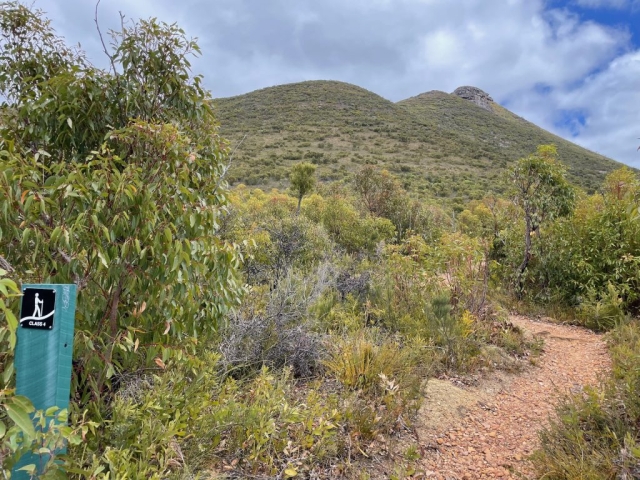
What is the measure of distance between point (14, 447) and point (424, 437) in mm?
3036

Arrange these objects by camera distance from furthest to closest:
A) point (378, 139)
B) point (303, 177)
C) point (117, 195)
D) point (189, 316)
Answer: point (378, 139) < point (303, 177) < point (189, 316) < point (117, 195)

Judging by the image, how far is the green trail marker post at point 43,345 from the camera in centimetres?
152

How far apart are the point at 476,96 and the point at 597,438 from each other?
8120cm

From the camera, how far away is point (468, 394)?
4137mm

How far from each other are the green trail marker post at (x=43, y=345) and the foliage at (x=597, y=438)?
296 cm

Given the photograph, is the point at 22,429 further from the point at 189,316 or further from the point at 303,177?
the point at 303,177

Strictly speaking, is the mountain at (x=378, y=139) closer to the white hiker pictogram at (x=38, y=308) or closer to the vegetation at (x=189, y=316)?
the vegetation at (x=189, y=316)

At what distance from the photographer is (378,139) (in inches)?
1719

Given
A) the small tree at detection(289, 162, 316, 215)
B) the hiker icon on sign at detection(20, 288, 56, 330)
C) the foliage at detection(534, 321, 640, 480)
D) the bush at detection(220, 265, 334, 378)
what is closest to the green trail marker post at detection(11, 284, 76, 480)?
the hiker icon on sign at detection(20, 288, 56, 330)

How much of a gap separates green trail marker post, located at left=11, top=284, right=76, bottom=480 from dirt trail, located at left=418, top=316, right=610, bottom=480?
2.61 meters

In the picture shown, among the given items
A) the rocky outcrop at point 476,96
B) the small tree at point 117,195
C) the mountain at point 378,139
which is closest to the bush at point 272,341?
the small tree at point 117,195

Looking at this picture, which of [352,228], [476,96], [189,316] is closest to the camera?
[189,316]

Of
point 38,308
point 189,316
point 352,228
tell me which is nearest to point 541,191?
point 352,228

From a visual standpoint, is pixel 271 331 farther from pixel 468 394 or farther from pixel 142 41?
pixel 142 41
